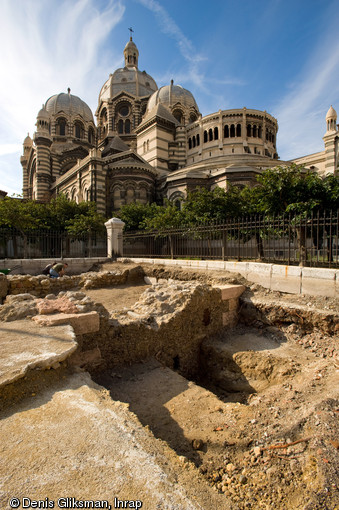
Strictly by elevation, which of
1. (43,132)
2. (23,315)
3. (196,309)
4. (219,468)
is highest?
(43,132)

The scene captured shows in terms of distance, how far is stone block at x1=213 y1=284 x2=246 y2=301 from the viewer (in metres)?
5.70

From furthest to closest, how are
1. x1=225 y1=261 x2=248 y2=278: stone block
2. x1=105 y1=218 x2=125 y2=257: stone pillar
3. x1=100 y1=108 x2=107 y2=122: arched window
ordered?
x1=100 y1=108 x2=107 y2=122: arched window
x1=105 y1=218 x2=125 y2=257: stone pillar
x1=225 y1=261 x2=248 y2=278: stone block

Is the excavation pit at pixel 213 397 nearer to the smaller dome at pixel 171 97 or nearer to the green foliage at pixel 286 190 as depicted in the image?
the green foliage at pixel 286 190

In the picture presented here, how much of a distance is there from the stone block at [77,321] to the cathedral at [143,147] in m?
19.1

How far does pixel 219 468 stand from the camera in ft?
7.04

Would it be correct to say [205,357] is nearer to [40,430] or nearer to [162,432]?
[162,432]

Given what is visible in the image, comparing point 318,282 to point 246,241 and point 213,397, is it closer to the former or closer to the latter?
point 213,397

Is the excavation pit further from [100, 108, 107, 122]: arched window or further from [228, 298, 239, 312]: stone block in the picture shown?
[100, 108, 107, 122]: arched window

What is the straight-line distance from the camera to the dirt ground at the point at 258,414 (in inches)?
73.6

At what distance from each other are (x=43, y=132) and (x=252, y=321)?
118ft

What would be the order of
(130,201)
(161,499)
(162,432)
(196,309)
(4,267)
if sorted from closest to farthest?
(161,499) → (162,432) → (196,309) → (4,267) → (130,201)

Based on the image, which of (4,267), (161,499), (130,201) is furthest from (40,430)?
(130,201)

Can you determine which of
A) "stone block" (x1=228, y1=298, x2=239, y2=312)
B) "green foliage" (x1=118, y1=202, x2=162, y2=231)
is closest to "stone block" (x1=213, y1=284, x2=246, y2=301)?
"stone block" (x1=228, y1=298, x2=239, y2=312)

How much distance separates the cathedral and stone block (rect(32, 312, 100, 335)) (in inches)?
752
